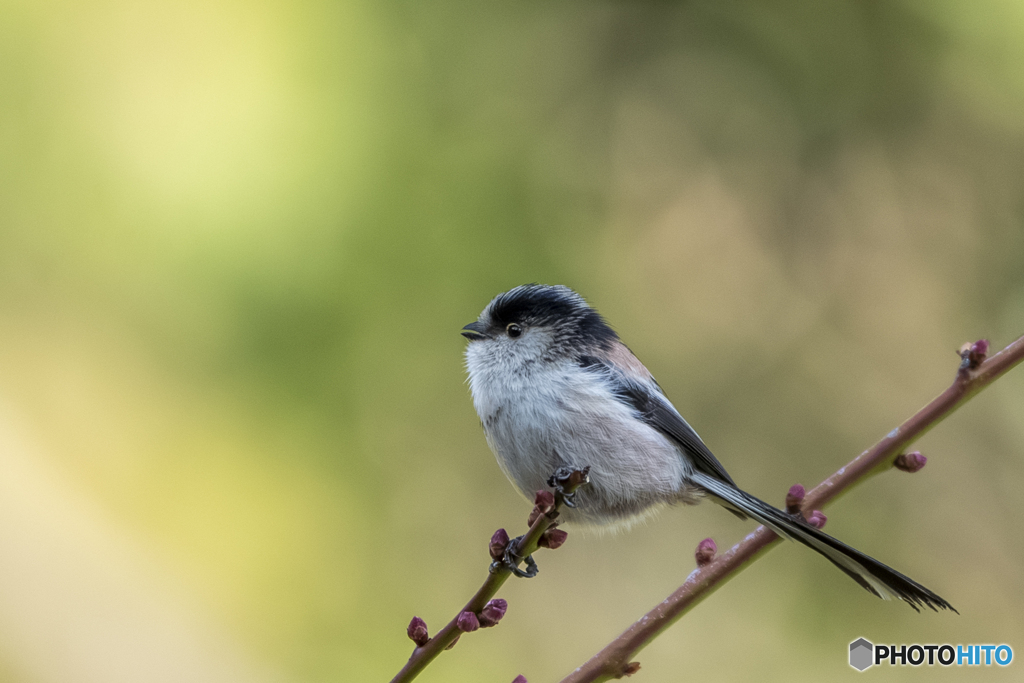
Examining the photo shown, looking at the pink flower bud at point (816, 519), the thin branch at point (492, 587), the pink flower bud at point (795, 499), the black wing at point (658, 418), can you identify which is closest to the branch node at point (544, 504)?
the thin branch at point (492, 587)

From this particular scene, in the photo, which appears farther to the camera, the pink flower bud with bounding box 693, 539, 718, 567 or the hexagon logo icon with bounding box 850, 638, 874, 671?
the hexagon logo icon with bounding box 850, 638, 874, 671

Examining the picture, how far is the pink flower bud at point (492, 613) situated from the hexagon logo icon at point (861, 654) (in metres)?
1.64

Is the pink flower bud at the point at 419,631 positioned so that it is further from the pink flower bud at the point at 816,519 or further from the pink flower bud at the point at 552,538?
the pink flower bud at the point at 816,519

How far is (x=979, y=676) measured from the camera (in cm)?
278

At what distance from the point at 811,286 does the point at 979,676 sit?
1.55 metres

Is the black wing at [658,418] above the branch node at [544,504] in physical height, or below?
above

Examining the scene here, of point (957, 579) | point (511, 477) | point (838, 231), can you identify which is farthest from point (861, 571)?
point (838, 231)

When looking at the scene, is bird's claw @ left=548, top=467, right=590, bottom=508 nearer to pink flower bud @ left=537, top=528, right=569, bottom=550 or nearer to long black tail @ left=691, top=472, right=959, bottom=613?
pink flower bud @ left=537, top=528, right=569, bottom=550

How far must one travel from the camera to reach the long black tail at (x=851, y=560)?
4.47ft

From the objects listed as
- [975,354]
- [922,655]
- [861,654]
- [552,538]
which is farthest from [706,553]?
[922,655]

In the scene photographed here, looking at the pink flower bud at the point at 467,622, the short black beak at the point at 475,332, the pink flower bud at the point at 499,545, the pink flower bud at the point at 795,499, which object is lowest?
the pink flower bud at the point at 467,622

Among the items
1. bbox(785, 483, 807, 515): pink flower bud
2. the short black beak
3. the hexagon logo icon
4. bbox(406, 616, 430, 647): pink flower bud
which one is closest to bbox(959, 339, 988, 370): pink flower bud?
bbox(785, 483, 807, 515): pink flower bud

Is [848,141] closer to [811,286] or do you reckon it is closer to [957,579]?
[811,286]

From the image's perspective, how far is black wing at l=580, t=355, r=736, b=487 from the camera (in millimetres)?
1998
